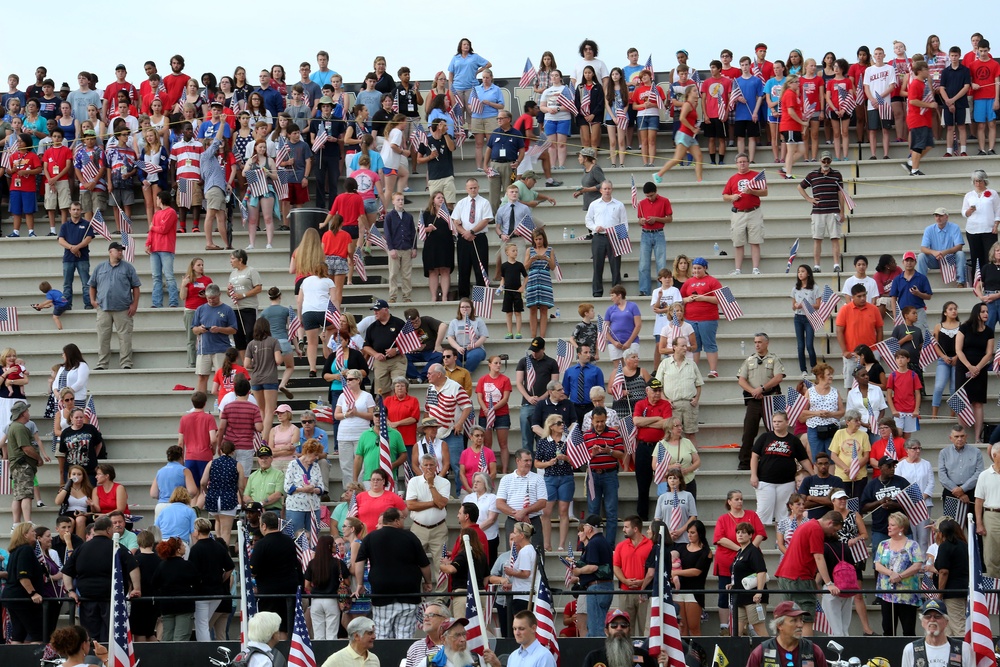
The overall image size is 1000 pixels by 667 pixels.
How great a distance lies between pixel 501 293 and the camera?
21.6 meters

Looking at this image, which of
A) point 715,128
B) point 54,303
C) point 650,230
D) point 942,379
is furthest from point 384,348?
point 715,128

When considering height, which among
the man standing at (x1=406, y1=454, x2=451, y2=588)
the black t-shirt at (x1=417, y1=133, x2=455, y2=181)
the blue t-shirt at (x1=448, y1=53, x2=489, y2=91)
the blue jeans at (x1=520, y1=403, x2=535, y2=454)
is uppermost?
the blue t-shirt at (x1=448, y1=53, x2=489, y2=91)

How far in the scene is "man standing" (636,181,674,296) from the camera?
70.6 ft

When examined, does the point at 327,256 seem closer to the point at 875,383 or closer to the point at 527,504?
the point at 527,504

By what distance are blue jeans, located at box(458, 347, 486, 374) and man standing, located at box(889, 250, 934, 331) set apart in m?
4.92

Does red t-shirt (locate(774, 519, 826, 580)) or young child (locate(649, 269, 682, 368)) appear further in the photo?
young child (locate(649, 269, 682, 368))

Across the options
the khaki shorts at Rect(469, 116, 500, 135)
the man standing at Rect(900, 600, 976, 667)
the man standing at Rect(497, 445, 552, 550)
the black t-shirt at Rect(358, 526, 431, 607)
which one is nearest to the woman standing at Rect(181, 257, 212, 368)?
the man standing at Rect(497, 445, 552, 550)

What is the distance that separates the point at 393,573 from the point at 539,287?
5.81 metres

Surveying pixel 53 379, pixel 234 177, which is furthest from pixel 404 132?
pixel 53 379

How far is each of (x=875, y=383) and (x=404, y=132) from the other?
8271 mm

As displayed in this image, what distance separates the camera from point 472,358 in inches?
792

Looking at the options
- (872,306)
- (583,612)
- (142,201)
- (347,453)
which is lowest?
(583,612)

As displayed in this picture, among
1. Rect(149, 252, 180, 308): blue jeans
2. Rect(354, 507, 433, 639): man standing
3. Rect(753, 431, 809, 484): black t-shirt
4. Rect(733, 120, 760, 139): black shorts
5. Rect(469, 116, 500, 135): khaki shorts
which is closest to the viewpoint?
Rect(354, 507, 433, 639): man standing

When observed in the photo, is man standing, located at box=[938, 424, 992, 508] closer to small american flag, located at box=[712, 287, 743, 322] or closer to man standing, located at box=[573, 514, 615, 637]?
small american flag, located at box=[712, 287, 743, 322]
